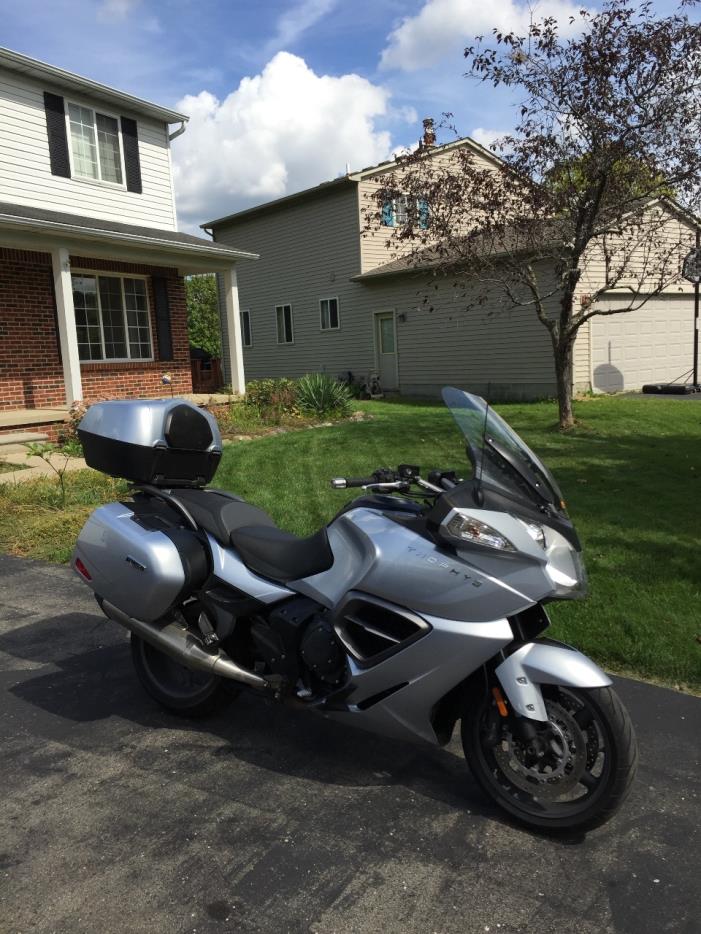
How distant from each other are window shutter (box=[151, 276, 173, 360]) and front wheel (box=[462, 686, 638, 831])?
1314 cm

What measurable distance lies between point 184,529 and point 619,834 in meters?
2.01

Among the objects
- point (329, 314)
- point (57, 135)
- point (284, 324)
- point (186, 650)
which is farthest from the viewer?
point (284, 324)

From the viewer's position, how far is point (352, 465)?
9.05 meters

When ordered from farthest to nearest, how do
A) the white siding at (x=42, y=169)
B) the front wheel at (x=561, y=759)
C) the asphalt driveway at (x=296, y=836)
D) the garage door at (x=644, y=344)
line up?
the garage door at (x=644, y=344)
the white siding at (x=42, y=169)
the front wheel at (x=561, y=759)
the asphalt driveway at (x=296, y=836)

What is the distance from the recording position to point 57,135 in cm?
1317

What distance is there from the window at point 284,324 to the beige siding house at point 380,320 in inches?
1.9

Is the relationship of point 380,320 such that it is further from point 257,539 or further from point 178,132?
point 257,539

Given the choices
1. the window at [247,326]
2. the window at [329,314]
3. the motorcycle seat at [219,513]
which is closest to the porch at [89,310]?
the window at [329,314]

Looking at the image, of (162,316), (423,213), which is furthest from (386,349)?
(423,213)

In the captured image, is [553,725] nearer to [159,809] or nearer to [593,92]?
[159,809]

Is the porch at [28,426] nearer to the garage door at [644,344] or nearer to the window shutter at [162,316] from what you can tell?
the window shutter at [162,316]

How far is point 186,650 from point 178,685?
492 mm

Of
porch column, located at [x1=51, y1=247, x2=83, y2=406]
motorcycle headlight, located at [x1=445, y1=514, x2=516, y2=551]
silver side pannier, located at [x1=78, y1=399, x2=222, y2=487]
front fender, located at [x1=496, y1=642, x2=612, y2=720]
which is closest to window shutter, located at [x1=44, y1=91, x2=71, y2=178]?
porch column, located at [x1=51, y1=247, x2=83, y2=406]

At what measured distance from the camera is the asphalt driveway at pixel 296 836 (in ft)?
7.05
